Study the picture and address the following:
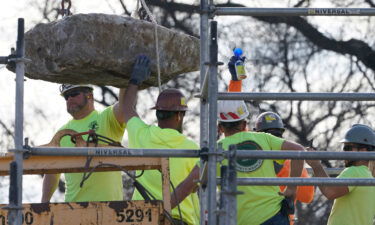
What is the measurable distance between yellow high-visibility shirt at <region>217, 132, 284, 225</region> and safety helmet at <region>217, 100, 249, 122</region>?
14cm

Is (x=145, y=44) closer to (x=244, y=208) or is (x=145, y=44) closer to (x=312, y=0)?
(x=244, y=208)

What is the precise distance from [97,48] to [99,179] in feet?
5.73

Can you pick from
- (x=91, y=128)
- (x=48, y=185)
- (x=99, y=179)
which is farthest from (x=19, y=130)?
(x=48, y=185)

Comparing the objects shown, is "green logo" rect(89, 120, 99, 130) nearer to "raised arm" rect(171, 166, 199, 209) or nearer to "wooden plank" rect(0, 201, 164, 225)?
"raised arm" rect(171, 166, 199, 209)

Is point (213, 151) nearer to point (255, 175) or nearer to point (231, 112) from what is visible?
point (255, 175)

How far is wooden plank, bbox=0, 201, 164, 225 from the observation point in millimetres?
6816

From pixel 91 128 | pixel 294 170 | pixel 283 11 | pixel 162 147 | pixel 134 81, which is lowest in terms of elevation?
pixel 294 170

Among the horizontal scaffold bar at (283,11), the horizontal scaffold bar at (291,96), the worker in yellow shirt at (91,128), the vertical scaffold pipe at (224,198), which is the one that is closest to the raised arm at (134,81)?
the worker in yellow shirt at (91,128)

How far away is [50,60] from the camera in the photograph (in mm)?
7293

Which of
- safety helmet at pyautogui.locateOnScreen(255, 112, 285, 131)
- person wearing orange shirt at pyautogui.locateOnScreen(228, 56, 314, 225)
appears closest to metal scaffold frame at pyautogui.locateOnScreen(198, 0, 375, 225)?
person wearing orange shirt at pyautogui.locateOnScreen(228, 56, 314, 225)

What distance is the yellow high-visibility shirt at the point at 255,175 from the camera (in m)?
7.88

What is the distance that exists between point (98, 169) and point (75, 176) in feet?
5.42

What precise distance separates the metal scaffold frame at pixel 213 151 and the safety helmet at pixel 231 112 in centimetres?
120

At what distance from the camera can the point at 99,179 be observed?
347 inches
